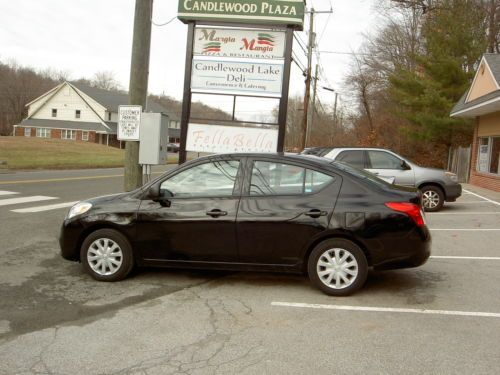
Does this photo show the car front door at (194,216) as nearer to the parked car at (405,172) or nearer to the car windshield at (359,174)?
the car windshield at (359,174)

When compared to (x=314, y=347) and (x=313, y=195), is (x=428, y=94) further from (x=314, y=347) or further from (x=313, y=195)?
(x=314, y=347)

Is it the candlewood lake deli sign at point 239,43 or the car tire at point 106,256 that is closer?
the car tire at point 106,256

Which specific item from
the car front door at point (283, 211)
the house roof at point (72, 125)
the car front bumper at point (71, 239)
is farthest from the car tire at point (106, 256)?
the house roof at point (72, 125)

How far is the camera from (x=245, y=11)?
9.81 meters

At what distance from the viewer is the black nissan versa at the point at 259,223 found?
534 cm

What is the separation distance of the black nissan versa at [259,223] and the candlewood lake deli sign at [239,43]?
470 centimetres

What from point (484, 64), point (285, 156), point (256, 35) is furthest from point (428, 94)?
point (285, 156)

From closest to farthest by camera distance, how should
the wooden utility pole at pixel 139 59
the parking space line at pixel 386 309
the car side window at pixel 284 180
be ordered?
the parking space line at pixel 386 309 < the car side window at pixel 284 180 < the wooden utility pole at pixel 139 59

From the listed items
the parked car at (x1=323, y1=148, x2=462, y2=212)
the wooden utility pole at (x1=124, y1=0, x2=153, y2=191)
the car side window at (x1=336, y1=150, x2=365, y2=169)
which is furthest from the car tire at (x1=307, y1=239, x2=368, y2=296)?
the car side window at (x1=336, y1=150, x2=365, y2=169)

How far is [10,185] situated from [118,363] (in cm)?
1364

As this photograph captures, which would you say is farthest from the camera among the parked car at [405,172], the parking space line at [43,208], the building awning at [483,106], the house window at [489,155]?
the house window at [489,155]

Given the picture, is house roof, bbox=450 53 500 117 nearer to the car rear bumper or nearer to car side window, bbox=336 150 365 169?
the car rear bumper

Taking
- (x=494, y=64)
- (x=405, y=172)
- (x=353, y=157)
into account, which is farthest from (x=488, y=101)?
(x=353, y=157)

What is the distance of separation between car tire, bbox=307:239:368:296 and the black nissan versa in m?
0.01
